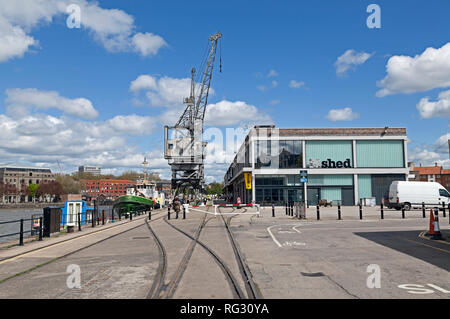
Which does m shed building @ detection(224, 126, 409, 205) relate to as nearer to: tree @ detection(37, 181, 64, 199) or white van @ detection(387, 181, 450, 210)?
white van @ detection(387, 181, 450, 210)

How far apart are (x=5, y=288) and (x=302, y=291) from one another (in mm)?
5552

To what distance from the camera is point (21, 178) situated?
163375 millimetres

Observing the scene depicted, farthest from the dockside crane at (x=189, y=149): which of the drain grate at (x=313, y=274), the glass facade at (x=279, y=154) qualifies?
the drain grate at (x=313, y=274)

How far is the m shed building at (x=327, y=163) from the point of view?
53406 mm

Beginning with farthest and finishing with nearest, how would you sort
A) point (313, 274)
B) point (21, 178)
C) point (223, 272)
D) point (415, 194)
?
1. point (21, 178)
2. point (415, 194)
3. point (223, 272)
4. point (313, 274)

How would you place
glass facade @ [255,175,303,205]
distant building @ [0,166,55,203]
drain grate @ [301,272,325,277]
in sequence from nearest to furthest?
drain grate @ [301,272,325,277] → glass facade @ [255,175,303,205] → distant building @ [0,166,55,203]

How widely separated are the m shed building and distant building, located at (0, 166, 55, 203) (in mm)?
122106

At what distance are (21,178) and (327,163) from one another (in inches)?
5923

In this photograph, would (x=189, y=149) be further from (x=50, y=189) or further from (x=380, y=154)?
(x=50, y=189)

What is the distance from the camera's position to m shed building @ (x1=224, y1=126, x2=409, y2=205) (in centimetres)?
5341

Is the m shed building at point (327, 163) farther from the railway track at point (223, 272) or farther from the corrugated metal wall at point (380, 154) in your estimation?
the railway track at point (223, 272)

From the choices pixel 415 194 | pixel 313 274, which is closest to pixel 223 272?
pixel 313 274

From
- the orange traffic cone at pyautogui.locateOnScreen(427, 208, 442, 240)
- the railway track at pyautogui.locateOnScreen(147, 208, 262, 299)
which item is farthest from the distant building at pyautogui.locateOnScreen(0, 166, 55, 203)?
the orange traffic cone at pyautogui.locateOnScreen(427, 208, 442, 240)

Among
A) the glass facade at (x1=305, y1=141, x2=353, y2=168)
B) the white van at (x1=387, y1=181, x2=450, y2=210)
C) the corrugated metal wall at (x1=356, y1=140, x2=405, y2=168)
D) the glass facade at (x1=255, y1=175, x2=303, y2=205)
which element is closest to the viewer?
the white van at (x1=387, y1=181, x2=450, y2=210)
